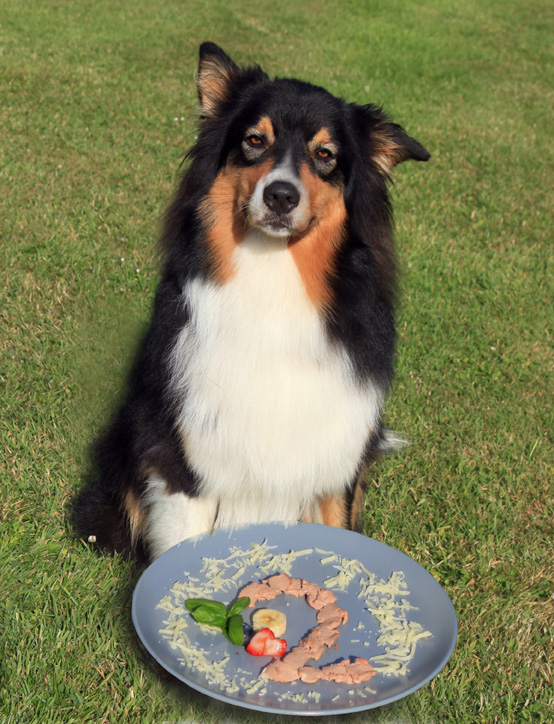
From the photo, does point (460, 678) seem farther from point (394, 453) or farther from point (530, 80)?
point (530, 80)

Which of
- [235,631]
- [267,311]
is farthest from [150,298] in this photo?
[235,631]

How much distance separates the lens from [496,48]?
15109 millimetres

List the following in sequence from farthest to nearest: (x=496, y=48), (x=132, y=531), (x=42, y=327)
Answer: (x=496, y=48), (x=42, y=327), (x=132, y=531)

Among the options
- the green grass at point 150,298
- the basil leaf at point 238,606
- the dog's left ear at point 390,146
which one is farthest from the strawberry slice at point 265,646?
the dog's left ear at point 390,146

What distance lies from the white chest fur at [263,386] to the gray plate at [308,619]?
0.95ft

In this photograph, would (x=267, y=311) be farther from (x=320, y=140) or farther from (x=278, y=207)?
(x=320, y=140)

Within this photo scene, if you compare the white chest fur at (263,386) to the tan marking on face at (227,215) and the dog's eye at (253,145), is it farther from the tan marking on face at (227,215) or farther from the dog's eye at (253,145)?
the dog's eye at (253,145)

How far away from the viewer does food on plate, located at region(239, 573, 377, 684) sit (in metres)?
2.62

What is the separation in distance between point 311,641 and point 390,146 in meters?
2.26

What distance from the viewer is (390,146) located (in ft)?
11.8

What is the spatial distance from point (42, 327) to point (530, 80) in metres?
11.5

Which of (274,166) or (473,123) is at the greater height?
(274,166)

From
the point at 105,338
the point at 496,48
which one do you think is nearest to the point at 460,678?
the point at 105,338

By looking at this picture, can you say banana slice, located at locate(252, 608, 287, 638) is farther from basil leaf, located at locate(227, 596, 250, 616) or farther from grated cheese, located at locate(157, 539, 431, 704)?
grated cheese, located at locate(157, 539, 431, 704)
